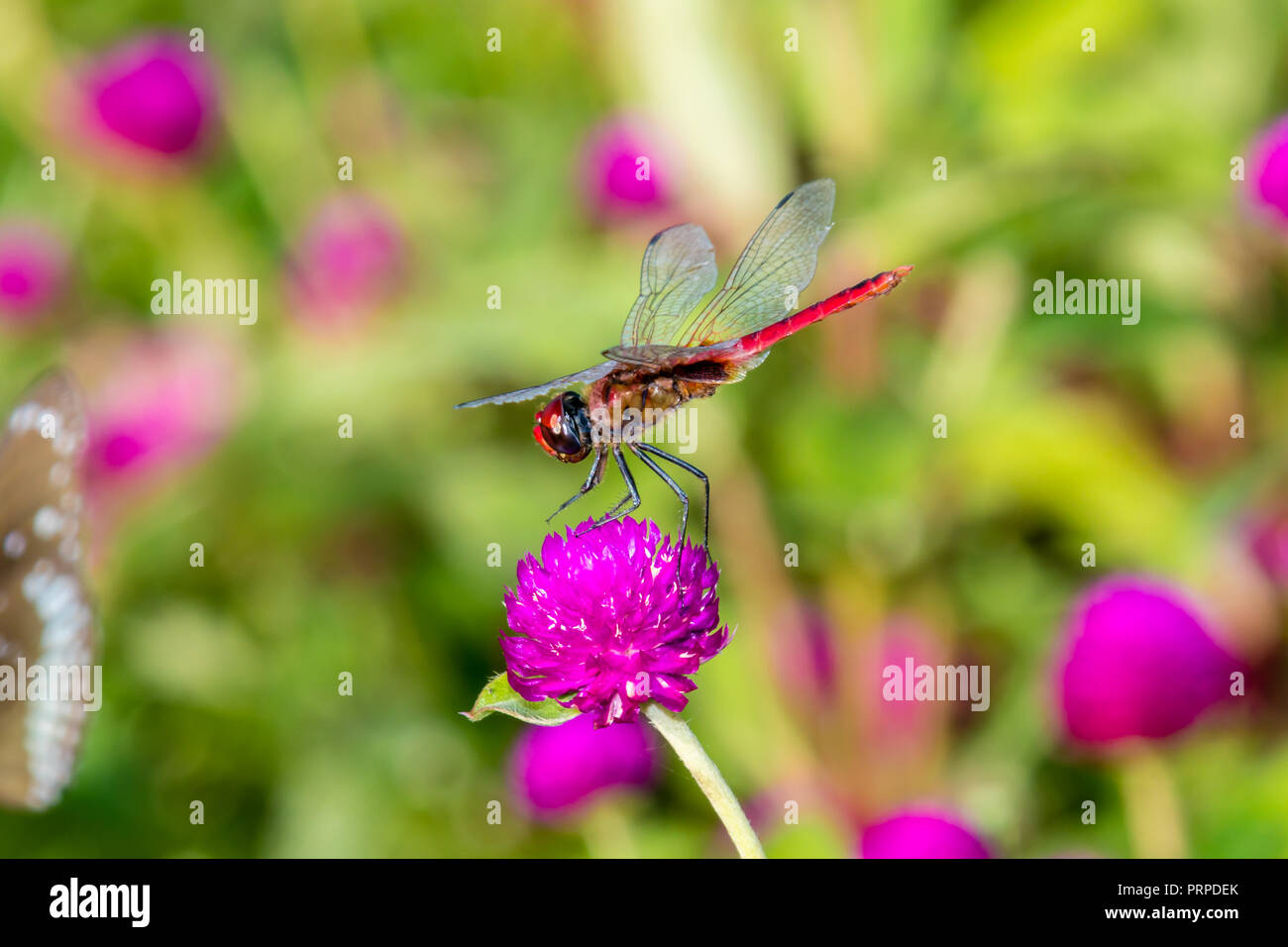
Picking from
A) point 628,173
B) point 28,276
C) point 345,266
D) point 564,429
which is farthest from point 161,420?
point 564,429

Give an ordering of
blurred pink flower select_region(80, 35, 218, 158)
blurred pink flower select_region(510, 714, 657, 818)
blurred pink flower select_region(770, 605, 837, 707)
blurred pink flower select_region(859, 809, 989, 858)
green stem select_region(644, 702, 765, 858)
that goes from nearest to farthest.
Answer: green stem select_region(644, 702, 765, 858)
blurred pink flower select_region(859, 809, 989, 858)
blurred pink flower select_region(510, 714, 657, 818)
blurred pink flower select_region(770, 605, 837, 707)
blurred pink flower select_region(80, 35, 218, 158)

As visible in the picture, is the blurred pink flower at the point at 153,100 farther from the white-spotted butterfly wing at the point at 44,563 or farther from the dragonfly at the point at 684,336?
the dragonfly at the point at 684,336

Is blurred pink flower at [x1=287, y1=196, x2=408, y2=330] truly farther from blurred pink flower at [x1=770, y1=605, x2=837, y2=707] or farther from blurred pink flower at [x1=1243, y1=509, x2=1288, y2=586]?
blurred pink flower at [x1=1243, y1=509, x2=1288, y2=586]

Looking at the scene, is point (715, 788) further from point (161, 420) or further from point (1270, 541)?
point (161, 420)

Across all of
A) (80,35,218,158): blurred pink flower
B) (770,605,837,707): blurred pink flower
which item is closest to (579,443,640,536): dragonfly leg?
(770,605,837,707): blurred pink flower

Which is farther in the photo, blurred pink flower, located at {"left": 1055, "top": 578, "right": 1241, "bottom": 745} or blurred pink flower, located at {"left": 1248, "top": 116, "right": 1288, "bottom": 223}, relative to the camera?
blurred pink flower, located at {"left": 1248, "top": 116, "right": 1288, "bottom": 223}

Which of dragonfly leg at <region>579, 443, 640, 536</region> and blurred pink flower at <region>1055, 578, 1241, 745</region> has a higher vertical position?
dragonfly leg at <region>579, 443, 640, 536</region>

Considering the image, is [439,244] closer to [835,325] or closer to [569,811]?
[835,325]
